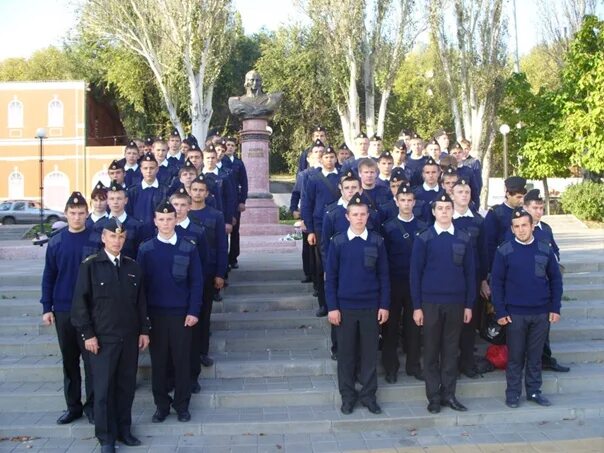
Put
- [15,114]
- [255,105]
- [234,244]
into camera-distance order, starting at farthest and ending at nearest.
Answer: [15,114]
[255,105]
[234,244]

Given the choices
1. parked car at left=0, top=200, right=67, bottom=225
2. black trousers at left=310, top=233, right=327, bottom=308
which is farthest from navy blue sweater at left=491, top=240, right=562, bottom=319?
parked car at left=0, top=200, right=67, bottom=225

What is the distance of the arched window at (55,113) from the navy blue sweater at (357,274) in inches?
1394

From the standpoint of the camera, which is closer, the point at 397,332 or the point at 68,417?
the point at 68,417

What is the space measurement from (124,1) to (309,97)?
11.4 meters

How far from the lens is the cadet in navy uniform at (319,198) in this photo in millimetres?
7645

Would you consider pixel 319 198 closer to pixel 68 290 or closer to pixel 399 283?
pixel 399 283

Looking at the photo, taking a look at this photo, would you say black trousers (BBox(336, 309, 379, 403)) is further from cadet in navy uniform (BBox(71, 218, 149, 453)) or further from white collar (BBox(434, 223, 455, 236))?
cadet in navy uniform (BBox(71, 218, 149, 453))

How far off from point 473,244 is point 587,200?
18142 mm

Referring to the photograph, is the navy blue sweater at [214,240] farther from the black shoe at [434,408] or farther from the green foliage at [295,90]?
the green foliage at [295,90]

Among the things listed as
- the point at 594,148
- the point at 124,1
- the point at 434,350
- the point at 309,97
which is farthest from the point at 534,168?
the point at 434,350

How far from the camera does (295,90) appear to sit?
1387 inches

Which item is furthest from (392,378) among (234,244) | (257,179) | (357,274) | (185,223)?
(257,179)

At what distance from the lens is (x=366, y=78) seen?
92.4 feet

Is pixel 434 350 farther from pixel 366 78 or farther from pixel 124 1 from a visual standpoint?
pixel 124 1
